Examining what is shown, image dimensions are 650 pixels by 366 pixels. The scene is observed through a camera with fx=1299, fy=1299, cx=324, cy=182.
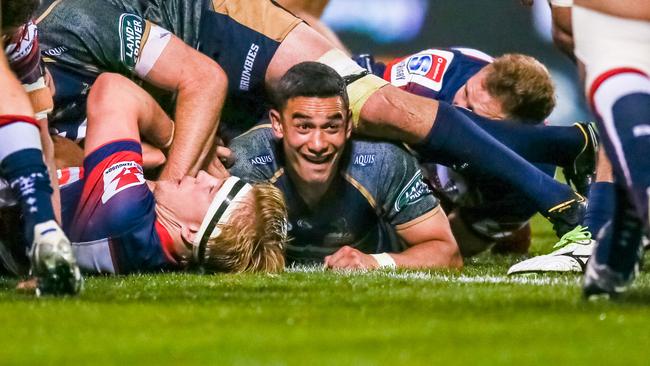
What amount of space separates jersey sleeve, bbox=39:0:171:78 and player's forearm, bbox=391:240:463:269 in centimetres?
150

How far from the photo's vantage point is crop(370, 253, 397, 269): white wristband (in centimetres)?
564

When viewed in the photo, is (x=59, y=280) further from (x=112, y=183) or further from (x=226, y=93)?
(x=226, y=93)

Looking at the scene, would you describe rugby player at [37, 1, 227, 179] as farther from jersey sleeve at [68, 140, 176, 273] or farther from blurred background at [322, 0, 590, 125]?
blurred background at [322, 0, 590, 125]

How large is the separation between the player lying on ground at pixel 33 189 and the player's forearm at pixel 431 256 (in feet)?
6.33

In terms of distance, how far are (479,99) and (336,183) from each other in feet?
4.88

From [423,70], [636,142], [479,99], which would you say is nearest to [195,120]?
[423,70]

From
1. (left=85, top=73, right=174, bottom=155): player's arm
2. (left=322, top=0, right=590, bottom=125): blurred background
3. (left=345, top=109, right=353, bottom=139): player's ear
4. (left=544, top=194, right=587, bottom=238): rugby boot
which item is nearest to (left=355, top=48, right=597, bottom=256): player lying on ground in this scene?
(left=544, top=194, right=587, bottom=238): rugby boot

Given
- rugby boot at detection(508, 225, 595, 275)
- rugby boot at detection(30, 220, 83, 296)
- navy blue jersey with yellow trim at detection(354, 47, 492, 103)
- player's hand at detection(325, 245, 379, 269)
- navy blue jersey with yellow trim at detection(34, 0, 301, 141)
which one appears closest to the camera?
rugby boot at detection(30, 220, 83, 296)

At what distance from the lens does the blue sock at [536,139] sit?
661 centimetres

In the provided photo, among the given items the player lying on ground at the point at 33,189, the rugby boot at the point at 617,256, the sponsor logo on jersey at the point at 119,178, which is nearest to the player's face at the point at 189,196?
the sponsor logo on jersey at the point at 119,178

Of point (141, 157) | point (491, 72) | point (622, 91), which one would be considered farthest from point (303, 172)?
point (622, 91)

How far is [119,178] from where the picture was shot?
522 cm

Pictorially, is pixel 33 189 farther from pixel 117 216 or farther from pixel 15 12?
pixel 117 216

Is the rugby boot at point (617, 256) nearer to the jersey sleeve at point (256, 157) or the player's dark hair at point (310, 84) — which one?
the player's dark hair at point (310, 84)
